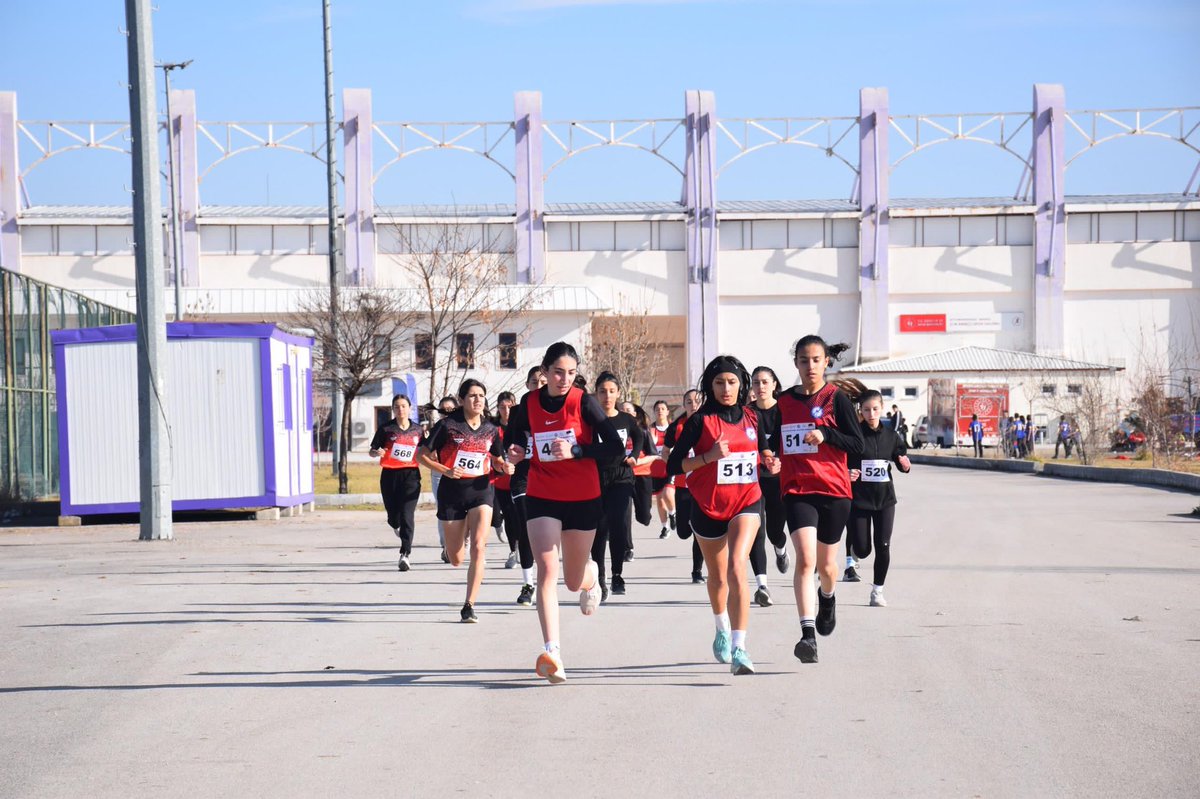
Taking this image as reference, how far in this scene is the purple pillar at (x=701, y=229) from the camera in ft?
238

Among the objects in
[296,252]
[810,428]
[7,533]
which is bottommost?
[7,533]

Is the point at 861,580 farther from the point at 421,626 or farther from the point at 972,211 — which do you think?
the point at 972,211

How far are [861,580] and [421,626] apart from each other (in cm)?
496

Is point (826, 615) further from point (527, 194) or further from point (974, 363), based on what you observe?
point (527, 194)

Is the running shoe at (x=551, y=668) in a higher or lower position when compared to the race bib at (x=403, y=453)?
lower


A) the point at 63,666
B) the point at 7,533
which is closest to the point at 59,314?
the point at 7,533

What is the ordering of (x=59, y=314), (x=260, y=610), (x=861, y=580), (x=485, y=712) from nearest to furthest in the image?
(x=485, y=712) < (x=260, y=610) < (x=861, y=580) < (x=59, y=314)

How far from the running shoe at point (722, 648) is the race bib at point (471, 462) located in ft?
12.7

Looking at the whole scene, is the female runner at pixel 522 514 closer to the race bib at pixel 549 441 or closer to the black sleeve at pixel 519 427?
the black sleeve at pixel 519 427

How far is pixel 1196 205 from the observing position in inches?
2936

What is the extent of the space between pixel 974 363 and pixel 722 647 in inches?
2477

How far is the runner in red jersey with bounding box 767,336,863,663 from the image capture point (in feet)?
30.6

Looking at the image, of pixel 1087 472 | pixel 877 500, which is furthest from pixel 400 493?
pixel 1087 472

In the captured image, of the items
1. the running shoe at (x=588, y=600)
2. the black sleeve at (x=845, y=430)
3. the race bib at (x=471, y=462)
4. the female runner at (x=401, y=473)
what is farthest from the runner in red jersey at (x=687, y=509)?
the black sleeve at (x=845, y=430)
